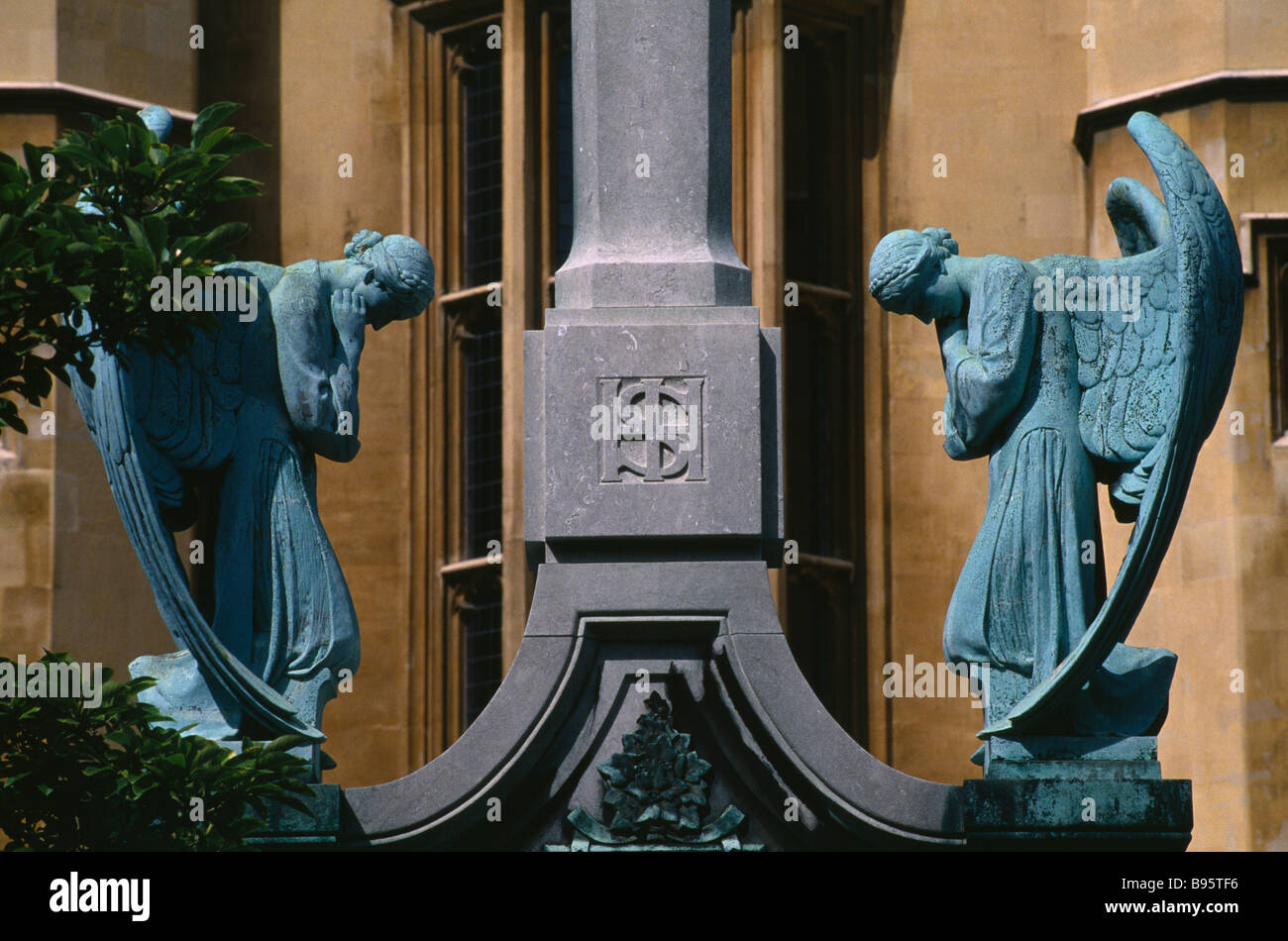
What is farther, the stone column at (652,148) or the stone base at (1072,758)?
the stone column at (652,148)

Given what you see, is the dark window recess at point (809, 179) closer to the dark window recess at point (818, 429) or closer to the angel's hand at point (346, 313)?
the dark window recess at point (818, 429)

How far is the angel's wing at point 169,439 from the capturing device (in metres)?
10.8

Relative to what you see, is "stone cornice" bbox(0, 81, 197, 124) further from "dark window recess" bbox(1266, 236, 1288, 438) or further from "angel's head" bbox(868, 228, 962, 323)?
"angel's head" bbox(868, 228, 962, 323)

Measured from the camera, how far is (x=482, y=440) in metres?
20.6

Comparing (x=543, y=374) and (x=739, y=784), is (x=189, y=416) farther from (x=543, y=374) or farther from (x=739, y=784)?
(x=739, y=784)

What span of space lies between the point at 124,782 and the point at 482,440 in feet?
34.4

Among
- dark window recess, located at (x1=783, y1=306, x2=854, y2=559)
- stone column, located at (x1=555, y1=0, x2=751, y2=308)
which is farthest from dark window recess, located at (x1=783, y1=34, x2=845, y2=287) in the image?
stone column, located at (x1=555, y1=0, x2=751, y2=308)

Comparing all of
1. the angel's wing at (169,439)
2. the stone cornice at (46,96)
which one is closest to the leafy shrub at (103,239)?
the angel's wing at (169,439)

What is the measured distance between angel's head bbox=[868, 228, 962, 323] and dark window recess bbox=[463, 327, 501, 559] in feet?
31.4

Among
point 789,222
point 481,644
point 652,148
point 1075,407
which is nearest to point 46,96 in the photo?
point 481,644

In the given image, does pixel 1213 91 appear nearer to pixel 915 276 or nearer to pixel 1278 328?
pixel 1278 328

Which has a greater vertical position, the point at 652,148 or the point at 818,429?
the point at 652,148

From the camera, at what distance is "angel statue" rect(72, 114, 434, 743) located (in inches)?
428

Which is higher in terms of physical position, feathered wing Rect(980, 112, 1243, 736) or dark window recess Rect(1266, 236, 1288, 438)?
dark window recess Rect(1266, 236, 1288, 438)
